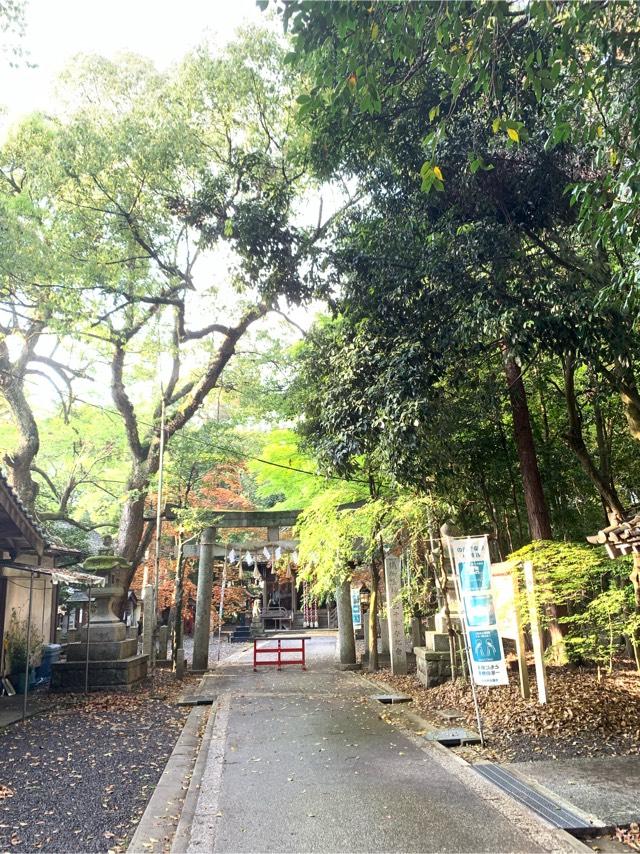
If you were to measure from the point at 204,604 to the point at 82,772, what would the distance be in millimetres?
10031

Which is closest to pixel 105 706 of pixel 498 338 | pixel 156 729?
pixel 156 729

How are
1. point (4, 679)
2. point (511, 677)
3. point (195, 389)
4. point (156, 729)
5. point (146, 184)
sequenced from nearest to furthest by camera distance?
1. point (156, 729)
2. point (511, 677)
3. point (4, 679)
4. point (146, 184)
5. point (195, 389)

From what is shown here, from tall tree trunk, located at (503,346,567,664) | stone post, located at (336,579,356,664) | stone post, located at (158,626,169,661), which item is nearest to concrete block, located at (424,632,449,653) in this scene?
tall tree trunk, located at (503,346,567,664)

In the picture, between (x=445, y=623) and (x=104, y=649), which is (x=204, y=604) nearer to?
(x=104, y=649)

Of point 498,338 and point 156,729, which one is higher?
point 498,338

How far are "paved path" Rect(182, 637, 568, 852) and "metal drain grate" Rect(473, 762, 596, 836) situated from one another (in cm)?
13

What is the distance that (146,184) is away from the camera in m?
14.2

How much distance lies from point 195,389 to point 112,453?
538cm

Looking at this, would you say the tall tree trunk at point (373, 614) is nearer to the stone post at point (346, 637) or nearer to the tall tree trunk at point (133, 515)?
the stone post at point (346, 637)

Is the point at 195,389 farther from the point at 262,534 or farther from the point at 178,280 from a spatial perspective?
the point at 262,534

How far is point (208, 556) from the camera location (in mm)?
16766

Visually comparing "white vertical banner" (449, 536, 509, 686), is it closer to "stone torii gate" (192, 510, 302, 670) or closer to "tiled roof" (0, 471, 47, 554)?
"tiled roof" (0, 471, 47, 554)

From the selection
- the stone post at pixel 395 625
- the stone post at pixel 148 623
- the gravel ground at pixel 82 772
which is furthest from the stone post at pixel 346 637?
the gravel ground at pixel 82 772

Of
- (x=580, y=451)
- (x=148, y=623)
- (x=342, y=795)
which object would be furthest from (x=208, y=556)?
(x=342, y=795)
